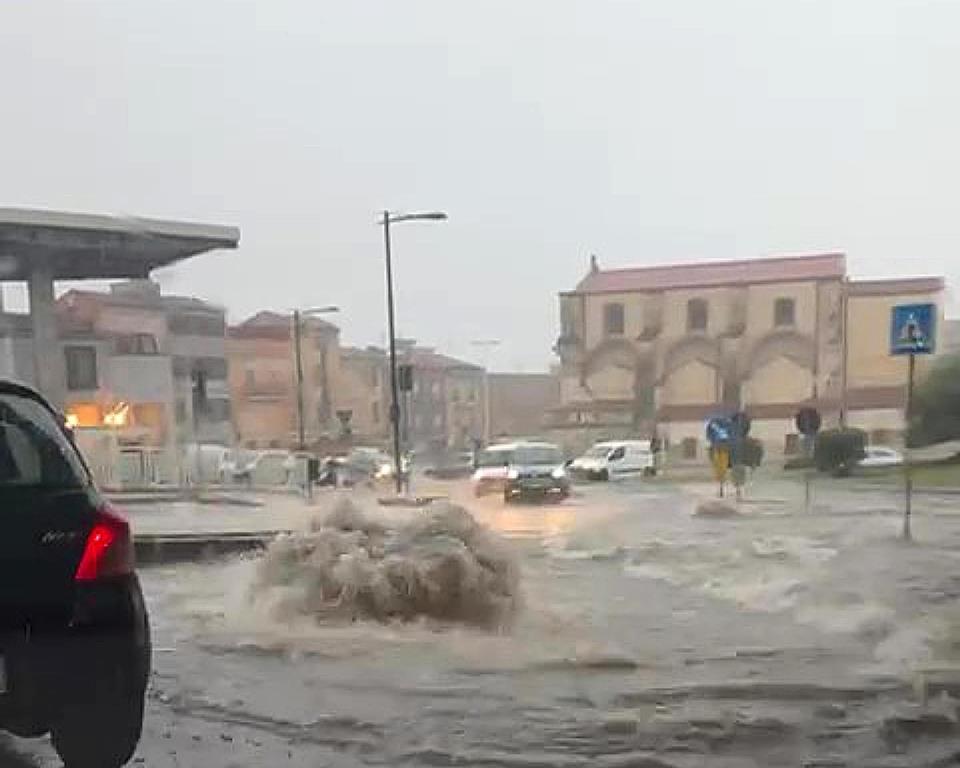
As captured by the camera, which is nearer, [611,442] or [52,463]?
[52,463]

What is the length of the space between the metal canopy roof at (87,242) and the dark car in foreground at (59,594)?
44cm

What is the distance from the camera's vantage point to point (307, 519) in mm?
2650

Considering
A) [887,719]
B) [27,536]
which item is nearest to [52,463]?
[27,536]

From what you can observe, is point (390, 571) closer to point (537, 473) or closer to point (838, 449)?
point (537, 473)

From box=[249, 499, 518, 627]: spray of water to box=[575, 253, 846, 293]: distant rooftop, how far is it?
650 millimetres

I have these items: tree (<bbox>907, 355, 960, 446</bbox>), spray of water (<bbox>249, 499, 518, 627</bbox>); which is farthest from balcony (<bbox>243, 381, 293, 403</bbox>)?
tree (<bbox>907, 355, 960, 446</bbox>)

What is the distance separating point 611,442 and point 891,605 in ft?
2.45

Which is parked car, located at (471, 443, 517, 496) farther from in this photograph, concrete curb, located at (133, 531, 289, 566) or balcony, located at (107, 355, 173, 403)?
balcony, located at (107, 355, 173, 403)

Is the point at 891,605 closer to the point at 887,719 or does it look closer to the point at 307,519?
the point at 887,719

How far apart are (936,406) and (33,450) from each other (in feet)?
6.37

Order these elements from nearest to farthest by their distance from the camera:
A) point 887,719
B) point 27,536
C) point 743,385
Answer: point 27,536 < point 887,719 < point 743,385

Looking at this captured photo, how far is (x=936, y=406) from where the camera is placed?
2.61 m

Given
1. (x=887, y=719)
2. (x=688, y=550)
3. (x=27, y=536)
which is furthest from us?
(x=688, y=550)

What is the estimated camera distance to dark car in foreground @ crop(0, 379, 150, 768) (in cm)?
197
